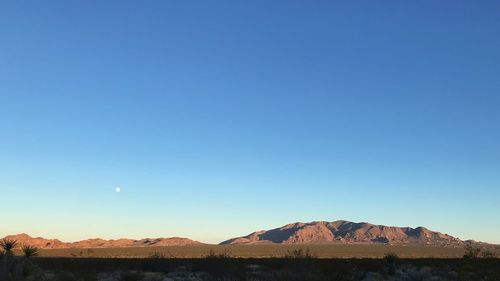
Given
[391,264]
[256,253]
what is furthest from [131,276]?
[256,253]

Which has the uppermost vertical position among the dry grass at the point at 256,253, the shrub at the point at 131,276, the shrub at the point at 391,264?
the dry grass at the point at 256,253

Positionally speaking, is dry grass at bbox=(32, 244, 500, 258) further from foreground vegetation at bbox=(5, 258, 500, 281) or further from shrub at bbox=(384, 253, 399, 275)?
foreground vegetation at bbox=(5, 258, 500, 281)

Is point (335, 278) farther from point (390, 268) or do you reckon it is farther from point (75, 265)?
point (75, 265)

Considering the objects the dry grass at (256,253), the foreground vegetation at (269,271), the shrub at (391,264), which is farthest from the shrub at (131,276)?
the dry grass at (256,253)

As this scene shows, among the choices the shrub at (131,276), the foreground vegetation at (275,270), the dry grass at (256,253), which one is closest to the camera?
the foreground vegetation at (275,270)

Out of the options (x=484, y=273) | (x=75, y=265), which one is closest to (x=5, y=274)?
(x=75, y=265)

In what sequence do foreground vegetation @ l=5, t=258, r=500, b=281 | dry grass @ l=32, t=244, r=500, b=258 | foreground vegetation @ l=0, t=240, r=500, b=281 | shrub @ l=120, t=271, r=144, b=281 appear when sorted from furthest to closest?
dry grass @ l=32, t=244, r=500, b=258 → shrub @ l=120, t=271, r=144, b=281 → foreground vegetation @ l=5, t=258, r=500, b=281 → foreground vegetation @ l=0, t=240, r=500, b=281

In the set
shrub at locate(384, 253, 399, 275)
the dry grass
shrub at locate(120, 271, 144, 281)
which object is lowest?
shrub at locate(120, 271, 144, 281)

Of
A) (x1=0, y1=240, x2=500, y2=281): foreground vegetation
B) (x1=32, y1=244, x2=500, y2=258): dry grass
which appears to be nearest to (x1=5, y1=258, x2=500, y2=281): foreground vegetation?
(x1=0, y1=240, x2=500, y2=281): foreground vegetation

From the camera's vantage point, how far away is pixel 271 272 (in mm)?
26906

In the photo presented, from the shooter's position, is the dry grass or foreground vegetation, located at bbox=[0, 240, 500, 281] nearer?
foreground vegetation, located at bbox=[0, 240, 500, 281]

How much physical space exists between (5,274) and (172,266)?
1396 cm

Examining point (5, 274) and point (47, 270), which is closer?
point (5, 274)

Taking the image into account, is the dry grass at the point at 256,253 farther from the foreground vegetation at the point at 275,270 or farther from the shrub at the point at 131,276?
the shrub at the point at 131,276
